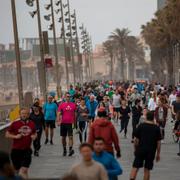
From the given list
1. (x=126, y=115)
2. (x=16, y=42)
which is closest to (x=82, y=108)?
(x=126, y=115)

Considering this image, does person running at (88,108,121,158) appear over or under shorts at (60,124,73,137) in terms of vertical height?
A: over

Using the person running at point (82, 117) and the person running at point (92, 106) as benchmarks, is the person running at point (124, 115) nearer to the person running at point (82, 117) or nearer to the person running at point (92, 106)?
the person running at point (92, 106)

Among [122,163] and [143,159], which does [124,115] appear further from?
[143,159]

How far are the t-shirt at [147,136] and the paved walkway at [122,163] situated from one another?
2509 millimetres

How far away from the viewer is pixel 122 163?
1914 cm

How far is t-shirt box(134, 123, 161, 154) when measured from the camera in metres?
13.5

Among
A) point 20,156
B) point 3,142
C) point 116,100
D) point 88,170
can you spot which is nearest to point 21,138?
point 20,156

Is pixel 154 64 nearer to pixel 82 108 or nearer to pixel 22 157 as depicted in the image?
pixel 82 108

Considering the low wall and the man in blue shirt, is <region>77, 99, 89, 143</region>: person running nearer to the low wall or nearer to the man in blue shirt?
Result: the low wall

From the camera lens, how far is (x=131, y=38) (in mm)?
149000

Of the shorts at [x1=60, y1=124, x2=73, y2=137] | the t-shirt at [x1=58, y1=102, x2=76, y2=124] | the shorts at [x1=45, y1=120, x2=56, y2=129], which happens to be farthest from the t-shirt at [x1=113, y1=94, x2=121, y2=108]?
the shorts at [x1=60, y1=124, x2=73, y2=137]

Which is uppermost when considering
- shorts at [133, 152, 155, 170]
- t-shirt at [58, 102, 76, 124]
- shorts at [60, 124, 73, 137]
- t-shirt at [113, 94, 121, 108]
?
t-shirt at [58, 102, 76, 124]

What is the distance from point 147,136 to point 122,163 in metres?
5.74

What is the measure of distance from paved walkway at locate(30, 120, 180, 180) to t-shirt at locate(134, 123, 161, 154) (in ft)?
8.23
